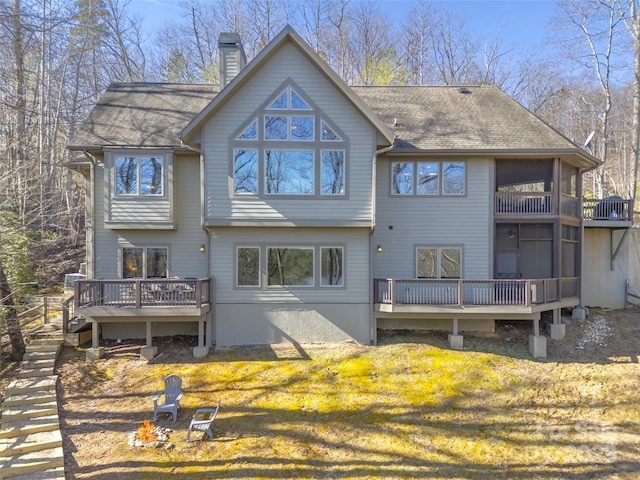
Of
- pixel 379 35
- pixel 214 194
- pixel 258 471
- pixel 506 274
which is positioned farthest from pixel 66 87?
pixel 506 274

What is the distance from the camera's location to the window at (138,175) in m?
9.95

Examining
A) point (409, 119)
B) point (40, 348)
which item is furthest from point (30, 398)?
point (409, 119)

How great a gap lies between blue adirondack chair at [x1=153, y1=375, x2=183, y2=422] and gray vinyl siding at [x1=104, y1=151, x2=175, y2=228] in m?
4.53

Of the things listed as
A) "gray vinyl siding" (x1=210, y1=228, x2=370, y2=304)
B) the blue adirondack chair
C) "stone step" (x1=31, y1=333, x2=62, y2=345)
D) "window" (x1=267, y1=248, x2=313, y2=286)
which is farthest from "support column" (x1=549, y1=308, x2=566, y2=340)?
"stone step" (x1=31, y1=333, x2=62, y2=345)

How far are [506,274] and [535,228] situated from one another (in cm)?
195

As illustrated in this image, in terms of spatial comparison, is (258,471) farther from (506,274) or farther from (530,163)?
(530,163)

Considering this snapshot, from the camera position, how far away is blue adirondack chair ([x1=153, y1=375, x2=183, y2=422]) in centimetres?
723

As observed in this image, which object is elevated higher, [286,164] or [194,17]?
[194,17]

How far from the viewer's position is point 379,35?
79.8 ft

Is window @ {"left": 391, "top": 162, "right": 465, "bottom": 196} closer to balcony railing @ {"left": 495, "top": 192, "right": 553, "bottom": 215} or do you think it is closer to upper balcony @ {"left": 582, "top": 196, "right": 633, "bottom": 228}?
balcony railing @ {"left": 495, "top": 192, "right": 553, "bottom": 215}

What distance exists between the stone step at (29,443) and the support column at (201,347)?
11.3 ft

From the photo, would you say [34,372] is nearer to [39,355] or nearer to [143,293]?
[39,355]

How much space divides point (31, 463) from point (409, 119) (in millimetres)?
13454

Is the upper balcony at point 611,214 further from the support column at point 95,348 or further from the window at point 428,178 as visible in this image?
the support column at point 95,348
